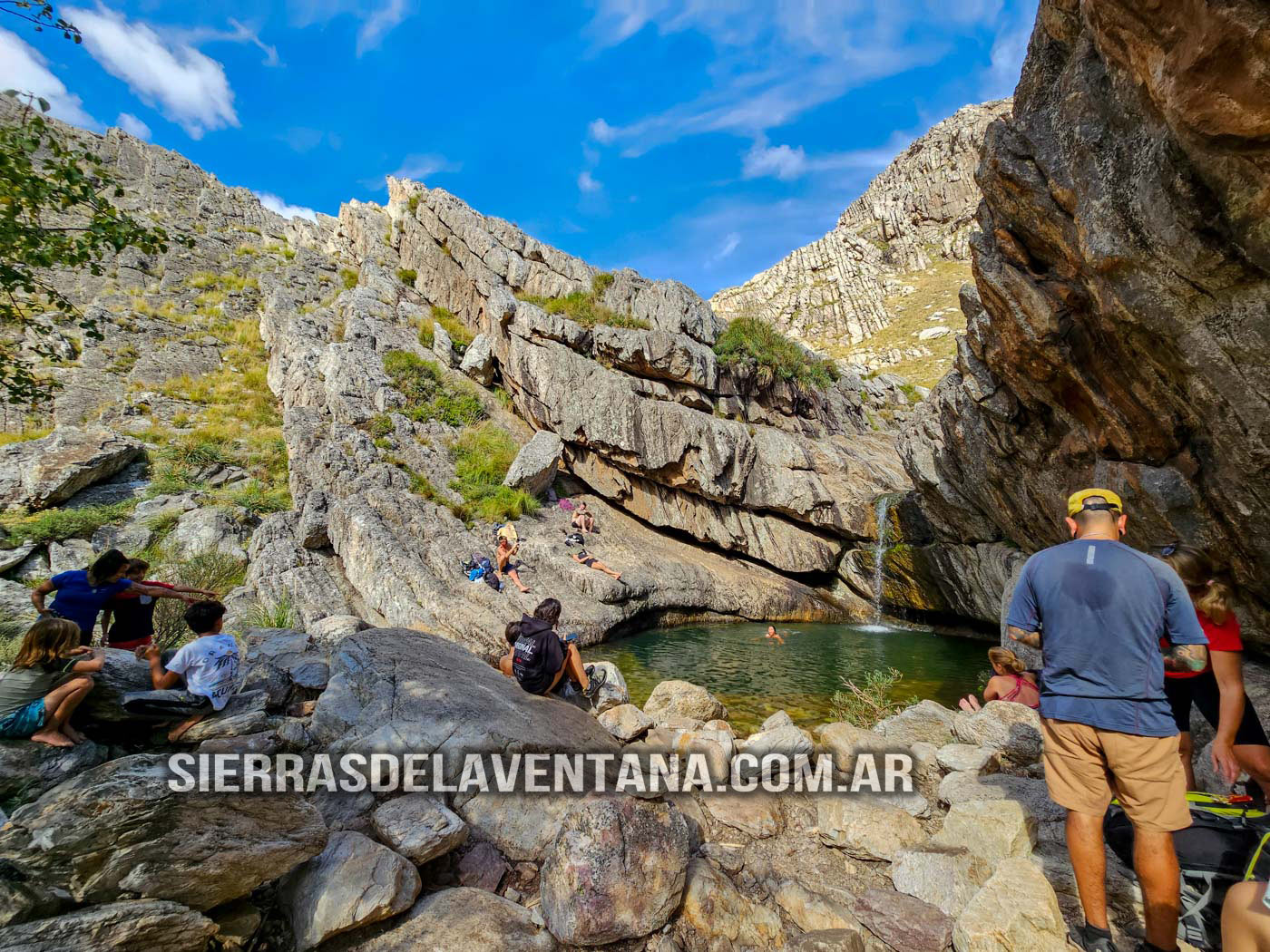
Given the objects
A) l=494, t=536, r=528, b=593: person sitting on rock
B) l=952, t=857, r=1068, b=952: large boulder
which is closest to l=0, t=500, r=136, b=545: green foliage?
l=494, t=536, r=528, b=593: person sitting on rock

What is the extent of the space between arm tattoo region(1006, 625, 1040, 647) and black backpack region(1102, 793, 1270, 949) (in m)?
1.14

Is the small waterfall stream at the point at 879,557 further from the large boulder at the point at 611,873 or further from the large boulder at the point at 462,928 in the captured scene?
the large boulder at the point at 462,928

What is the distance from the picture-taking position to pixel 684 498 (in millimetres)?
22469

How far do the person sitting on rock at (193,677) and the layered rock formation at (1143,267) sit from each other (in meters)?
8.91

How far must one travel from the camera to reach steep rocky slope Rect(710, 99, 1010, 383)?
5953 cm

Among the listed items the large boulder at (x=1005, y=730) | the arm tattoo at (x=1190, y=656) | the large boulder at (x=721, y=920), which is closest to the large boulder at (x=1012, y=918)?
the large boulder at (x=721, y=920)

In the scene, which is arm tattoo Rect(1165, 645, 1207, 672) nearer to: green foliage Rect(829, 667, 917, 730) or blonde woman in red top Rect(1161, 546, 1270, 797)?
blonde woman in red top Rect(1161, 546, 1270, 797)

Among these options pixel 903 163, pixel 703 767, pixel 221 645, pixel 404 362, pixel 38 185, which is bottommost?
pixel 703 767

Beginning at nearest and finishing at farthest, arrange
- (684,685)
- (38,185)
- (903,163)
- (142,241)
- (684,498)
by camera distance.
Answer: (38,185), (142,241), (684,685), (684,498), (903,163)

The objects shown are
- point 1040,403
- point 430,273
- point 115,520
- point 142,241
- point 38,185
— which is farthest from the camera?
point 430,273

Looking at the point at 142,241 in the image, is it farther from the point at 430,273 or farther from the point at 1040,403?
the point at 430,273

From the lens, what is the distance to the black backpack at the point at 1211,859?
2.77 metres

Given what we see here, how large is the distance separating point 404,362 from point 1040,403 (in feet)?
74.8

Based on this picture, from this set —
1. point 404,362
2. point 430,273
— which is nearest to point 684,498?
point 404,362
